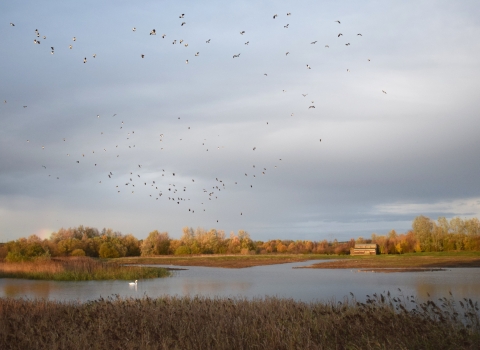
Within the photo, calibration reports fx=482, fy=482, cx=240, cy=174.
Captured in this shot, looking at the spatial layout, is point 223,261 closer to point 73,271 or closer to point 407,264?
point 407,264

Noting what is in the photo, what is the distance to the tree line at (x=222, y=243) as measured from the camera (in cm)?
8625

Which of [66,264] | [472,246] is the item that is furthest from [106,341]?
[472,246]

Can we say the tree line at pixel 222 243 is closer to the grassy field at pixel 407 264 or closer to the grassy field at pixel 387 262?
the grassy field at pixel 387 262

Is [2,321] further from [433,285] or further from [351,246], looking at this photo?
[351,246]

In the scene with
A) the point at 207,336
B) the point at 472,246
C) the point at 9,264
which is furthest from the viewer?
the point at 472,246

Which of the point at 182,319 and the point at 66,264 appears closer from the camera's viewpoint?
the point at 182,319

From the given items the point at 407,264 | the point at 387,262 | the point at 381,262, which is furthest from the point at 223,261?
the point at 407,264

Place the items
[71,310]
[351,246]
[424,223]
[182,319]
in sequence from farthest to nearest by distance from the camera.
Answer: [351,246], [424,223], [71,310], [182,319]

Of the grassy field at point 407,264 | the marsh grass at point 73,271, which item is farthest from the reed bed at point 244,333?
the grassy field at point 407,264

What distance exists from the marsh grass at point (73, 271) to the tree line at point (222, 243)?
9041 mm

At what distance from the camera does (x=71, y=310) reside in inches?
637

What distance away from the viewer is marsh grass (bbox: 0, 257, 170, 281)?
45312 mm

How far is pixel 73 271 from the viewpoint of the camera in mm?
46156

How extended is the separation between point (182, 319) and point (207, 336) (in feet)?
8.27
